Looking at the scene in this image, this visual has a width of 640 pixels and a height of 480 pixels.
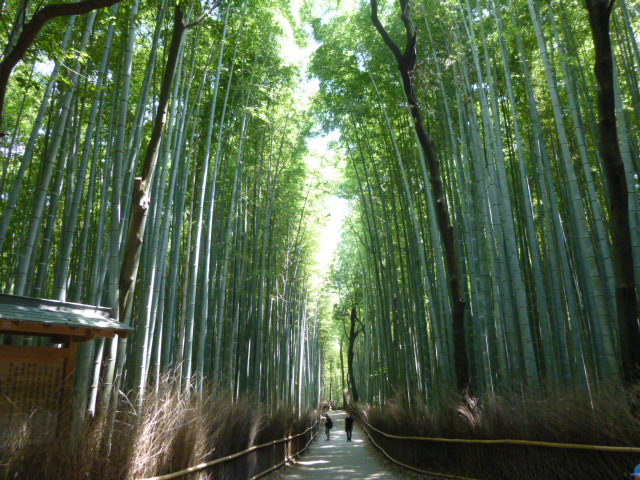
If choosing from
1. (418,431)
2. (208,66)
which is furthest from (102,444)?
(208,66)

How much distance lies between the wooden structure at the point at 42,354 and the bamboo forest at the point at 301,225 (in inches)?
0.7

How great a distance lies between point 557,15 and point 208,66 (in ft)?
15.1

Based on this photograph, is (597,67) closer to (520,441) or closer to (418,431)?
(520,441)

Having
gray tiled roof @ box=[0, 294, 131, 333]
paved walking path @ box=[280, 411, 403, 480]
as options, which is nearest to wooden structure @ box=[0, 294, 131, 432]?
gray tiled roof @ box=[0, 294, 131, 333]

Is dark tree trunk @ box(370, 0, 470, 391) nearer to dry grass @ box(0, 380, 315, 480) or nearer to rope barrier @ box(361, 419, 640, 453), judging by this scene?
rope barrier @ box(361, 419, 640, 453)

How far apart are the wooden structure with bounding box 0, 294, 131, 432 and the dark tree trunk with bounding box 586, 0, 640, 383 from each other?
10.9 ft

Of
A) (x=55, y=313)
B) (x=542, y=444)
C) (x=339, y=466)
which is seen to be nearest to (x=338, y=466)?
(x=339, y=466)

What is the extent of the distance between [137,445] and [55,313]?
0.98 m

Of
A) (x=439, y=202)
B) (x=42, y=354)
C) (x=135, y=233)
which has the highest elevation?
(x=439, y=202)

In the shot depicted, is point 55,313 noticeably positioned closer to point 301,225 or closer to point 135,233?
point 135,233

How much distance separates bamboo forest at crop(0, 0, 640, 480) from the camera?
281cm

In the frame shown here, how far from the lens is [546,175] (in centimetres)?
534

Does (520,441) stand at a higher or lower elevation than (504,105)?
lower

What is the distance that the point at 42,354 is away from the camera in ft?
8.54
